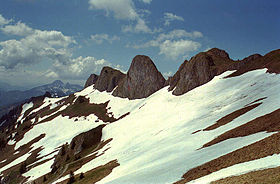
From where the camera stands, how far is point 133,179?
23906 mm

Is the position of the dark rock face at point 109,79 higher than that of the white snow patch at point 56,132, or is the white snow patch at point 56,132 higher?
the dark rock face at point 109,79

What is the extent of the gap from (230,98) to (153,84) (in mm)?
76512

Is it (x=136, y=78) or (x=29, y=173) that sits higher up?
(x=136, y=78)

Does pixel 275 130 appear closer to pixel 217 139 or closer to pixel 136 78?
pixel 217 139

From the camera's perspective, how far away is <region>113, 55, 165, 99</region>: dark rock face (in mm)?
122562

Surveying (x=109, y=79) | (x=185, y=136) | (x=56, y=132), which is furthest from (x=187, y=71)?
(x=109, y=79)

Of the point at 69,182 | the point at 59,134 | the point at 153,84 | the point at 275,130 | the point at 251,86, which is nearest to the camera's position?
the point at 275,130

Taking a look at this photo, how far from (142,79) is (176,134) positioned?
292 ft

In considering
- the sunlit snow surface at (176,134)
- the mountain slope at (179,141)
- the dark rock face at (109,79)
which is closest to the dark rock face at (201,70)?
the sunlit snow surface at (176,134)

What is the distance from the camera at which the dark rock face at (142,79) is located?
402ft

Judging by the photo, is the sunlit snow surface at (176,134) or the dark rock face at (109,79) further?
the dark rock face at (109,79)

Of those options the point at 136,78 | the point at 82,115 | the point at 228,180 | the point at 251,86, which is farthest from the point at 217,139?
the point at 82,115

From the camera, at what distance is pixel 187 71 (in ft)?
281

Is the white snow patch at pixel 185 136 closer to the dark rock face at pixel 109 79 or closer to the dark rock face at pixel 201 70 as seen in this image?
the dark rock face at pixel 201 70
